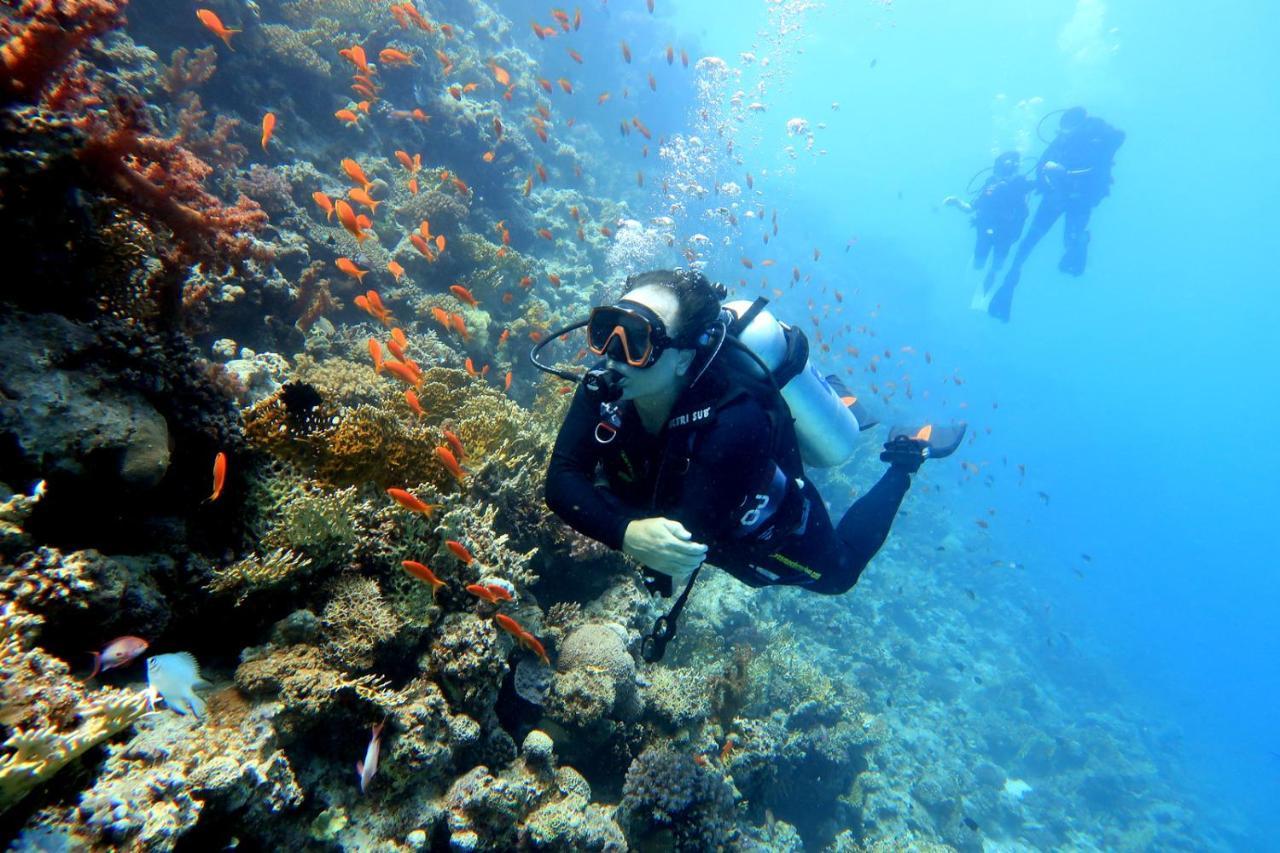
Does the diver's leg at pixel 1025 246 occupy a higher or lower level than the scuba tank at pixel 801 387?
higher

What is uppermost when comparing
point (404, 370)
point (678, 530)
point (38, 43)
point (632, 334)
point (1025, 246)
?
point (1025, 246)

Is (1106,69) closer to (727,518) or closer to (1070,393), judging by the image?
(1070,393)

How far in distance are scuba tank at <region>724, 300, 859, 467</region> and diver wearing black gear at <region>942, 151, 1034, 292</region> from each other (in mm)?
20876

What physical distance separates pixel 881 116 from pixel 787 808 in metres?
144

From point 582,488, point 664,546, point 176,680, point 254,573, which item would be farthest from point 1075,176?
point 176,680

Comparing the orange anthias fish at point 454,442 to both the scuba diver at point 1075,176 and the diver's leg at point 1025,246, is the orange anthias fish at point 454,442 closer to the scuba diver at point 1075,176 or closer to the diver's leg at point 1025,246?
the diver's leg at point 1025,246

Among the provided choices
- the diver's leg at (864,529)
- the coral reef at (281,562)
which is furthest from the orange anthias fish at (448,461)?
the diver's leg at (864,529)

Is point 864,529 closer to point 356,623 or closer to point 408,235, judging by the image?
point 356,623

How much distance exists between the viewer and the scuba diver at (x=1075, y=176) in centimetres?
2086

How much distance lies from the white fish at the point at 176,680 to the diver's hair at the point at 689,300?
2.75m

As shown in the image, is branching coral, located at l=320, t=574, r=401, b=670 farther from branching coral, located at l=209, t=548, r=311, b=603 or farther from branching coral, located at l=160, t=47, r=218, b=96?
branching coral, located at l=160, t=47, r=218, b=96

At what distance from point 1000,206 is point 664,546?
86.7 ft

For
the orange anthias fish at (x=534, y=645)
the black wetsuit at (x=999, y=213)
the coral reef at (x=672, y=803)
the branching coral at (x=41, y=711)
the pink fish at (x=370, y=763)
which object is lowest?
the coral reef at (x=672, y=803)

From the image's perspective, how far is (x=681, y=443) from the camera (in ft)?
10.1
